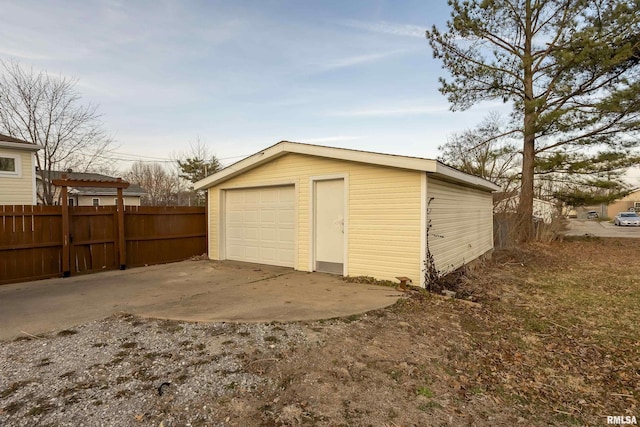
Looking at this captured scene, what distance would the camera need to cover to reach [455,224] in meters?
7.95

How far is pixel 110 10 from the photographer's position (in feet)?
26.1

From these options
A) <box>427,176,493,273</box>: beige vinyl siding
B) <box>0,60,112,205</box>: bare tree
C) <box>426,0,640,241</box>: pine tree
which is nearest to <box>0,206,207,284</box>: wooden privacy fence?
<box>427,176,493,273</box>: beige vinyl siding

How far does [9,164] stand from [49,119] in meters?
4.80

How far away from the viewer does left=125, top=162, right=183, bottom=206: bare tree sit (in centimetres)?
2960

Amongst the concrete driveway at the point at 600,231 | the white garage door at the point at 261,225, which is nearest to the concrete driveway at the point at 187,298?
the white garage door at the point at 261,225

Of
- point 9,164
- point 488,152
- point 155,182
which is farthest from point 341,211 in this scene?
point 155,182

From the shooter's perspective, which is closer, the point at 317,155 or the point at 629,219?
the point at 317,155

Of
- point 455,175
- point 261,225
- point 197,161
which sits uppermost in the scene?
point 197,161

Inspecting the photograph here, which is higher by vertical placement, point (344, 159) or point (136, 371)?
point (344, 159)

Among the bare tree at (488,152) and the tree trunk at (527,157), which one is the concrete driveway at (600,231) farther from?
the bare tree at (488,152)

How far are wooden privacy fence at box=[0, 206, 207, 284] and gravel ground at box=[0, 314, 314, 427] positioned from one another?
159 inches

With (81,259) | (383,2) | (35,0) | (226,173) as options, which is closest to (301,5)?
(383,2)

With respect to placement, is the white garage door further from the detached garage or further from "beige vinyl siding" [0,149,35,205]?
"beige vinyl siding" [0,149,35,205]

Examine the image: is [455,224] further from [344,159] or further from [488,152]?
[488,152]
